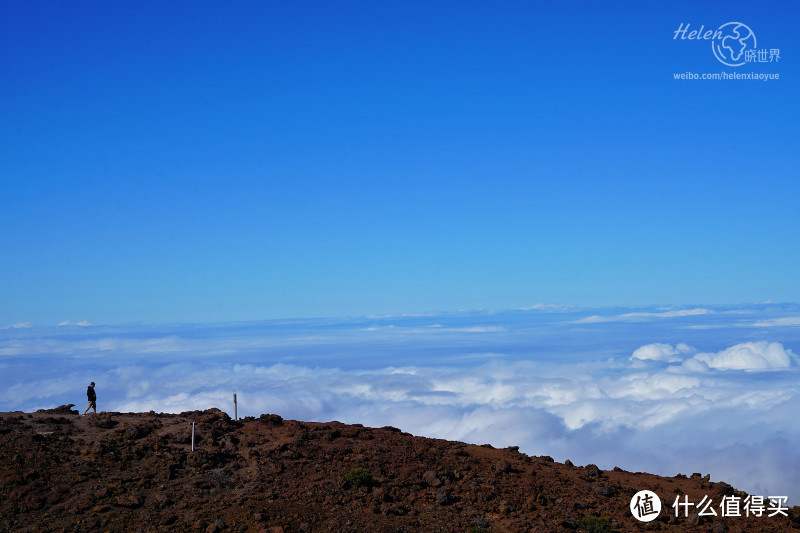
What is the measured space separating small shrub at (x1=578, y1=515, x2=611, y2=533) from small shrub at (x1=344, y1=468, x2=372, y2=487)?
8734mm

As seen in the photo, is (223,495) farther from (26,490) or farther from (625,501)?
(625,501)

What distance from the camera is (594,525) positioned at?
26531 mm

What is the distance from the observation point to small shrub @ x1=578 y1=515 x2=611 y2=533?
2642cm

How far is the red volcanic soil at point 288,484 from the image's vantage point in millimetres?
25000

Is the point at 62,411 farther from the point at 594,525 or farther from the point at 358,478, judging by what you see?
the point at 594,525

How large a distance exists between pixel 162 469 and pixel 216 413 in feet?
22.9

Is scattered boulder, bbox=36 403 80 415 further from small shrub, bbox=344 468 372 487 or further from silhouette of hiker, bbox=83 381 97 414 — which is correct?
small shrub, bbox=344 468 372 487

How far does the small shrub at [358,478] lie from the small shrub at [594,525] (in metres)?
8.73

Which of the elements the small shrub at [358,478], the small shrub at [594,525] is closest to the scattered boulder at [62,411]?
the small shrub at [358,478]

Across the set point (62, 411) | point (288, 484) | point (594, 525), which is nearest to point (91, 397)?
point (62, 411)

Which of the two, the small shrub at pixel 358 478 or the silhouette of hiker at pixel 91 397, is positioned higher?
the silhouette of hiker at pixel 91 397

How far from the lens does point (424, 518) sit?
85.4ft

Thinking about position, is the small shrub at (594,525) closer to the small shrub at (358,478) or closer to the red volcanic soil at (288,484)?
the red volcanic soil at (288,484)

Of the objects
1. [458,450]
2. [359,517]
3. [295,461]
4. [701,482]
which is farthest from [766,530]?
[295,461]
